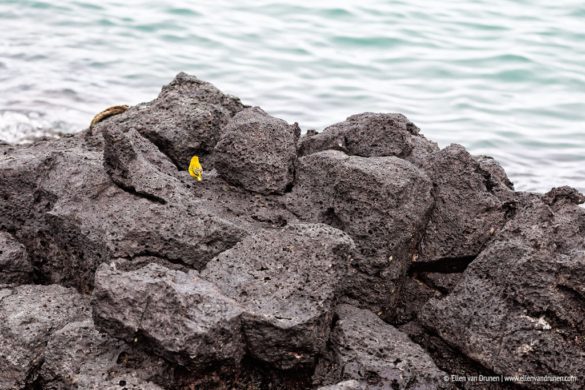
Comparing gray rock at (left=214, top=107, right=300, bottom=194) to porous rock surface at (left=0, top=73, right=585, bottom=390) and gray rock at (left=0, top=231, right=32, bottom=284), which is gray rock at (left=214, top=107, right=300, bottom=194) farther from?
gray rock at (left=0, top=231, right=32, bottom=284)

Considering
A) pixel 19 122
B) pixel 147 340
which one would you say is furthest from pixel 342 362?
pixel 19 122

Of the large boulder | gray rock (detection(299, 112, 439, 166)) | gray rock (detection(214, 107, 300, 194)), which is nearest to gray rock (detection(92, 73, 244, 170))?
the large boulder

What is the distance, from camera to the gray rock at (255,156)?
4508 mm

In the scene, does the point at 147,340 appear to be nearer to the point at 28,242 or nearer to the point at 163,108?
the point at 28,242

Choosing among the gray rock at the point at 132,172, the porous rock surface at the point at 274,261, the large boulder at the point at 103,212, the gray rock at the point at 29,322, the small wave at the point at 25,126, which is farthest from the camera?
the small wave at the point at 25,126

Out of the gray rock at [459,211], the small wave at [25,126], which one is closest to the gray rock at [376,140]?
the gray rock at [459,211]

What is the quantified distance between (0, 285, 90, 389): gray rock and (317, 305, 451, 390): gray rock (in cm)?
131

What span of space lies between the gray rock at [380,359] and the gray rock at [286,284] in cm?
14

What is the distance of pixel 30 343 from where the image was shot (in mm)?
3717

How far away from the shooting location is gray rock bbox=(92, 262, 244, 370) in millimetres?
3301

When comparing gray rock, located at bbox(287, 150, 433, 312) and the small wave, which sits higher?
gray rock, located at bbox(287, 150, 433, 312)

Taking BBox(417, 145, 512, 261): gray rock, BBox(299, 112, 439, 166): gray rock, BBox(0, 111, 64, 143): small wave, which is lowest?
BBox(0, 111, 64, 143): small wave

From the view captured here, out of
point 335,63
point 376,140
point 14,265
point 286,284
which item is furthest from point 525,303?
point 335,63

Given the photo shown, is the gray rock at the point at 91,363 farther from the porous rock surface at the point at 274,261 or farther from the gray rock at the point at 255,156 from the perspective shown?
the gray rock at the point at 255,156
